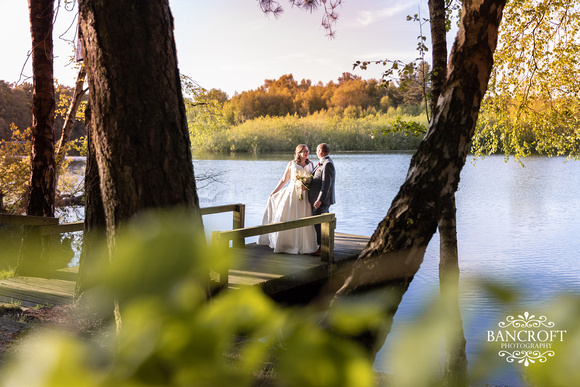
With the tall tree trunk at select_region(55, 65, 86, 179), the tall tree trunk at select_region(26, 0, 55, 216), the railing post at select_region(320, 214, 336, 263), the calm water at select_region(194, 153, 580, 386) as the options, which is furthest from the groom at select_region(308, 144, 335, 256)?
the tall tree trunk at select_region(55, 65, 86, 179)

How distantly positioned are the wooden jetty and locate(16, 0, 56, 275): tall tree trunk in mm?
282

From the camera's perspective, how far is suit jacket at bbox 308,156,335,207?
7.89 meters

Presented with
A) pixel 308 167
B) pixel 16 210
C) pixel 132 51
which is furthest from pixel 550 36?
pixel 16 210

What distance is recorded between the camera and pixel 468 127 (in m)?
3.55

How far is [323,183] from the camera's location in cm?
791

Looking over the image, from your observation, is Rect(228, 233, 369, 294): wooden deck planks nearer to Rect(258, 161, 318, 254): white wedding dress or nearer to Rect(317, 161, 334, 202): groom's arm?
Rect(258, 161, 318, 254): white wedding dress

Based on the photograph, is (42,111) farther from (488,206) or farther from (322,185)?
(488,206)

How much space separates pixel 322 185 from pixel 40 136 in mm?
3942

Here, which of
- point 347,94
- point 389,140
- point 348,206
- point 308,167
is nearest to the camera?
point 308,167

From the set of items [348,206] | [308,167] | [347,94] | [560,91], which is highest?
[347,94]

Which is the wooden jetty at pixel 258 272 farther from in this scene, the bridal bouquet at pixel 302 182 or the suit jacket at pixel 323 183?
the bridal bouquet at pixel 302 182

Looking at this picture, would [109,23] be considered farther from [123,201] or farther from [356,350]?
[356,350]

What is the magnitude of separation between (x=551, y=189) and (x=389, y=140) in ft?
75.1

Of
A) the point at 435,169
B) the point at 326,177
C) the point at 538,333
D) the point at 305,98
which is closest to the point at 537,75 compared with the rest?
the point at 326,177
